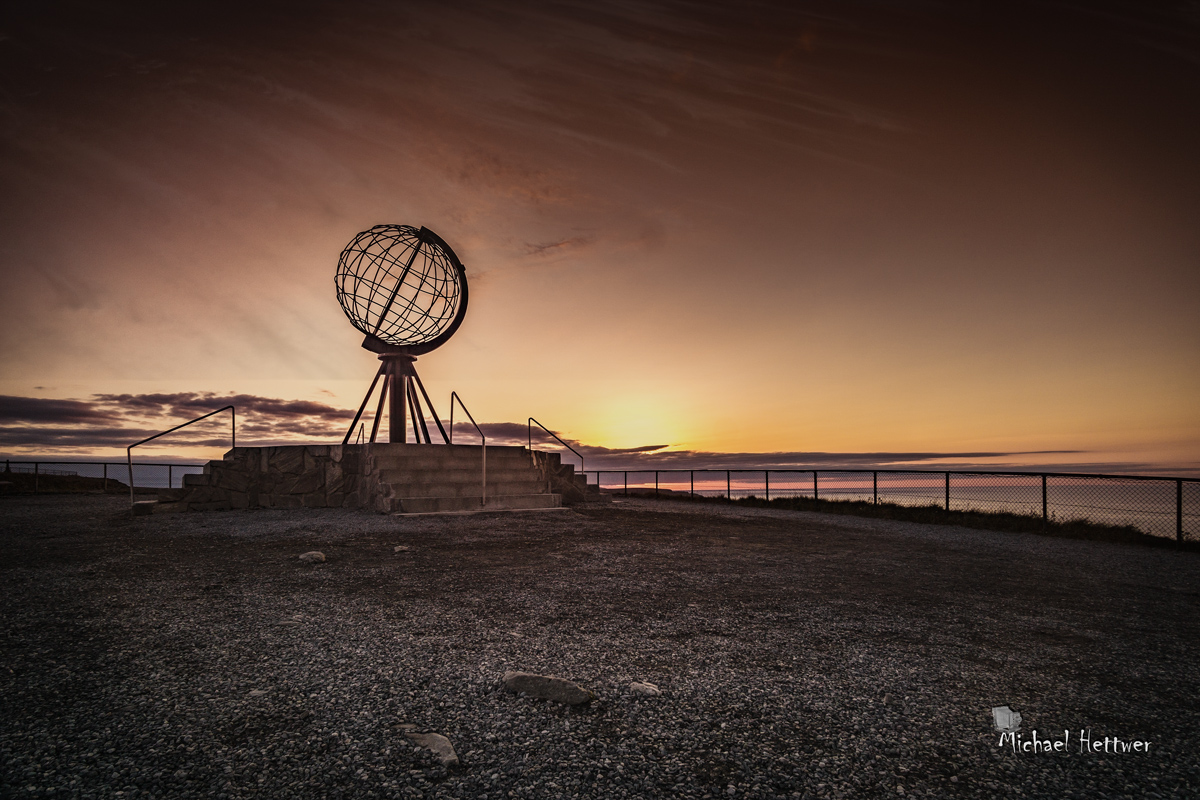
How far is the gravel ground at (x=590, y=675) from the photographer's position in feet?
7.02

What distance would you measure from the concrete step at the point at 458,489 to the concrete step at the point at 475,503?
0.64 ft

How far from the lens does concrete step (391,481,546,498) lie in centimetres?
1140

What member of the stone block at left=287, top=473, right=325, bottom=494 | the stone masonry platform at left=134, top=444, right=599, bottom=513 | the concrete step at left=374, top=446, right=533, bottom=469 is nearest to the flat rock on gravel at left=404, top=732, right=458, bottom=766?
the stone masonry platform at left=134, top=444, right=599, bottom=513

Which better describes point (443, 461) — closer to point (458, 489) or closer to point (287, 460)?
point (458, 489)

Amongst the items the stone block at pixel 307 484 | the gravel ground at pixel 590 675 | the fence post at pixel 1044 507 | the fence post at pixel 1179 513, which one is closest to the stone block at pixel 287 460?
the stone block at pixel 307 484

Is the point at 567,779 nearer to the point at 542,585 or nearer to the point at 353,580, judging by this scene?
the point at 542,585

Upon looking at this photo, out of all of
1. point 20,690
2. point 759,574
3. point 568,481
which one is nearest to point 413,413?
point 568,481

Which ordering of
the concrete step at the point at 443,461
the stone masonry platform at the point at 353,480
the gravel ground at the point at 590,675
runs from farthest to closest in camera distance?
the concrete step at the point at 443,461 → the stone masonry platform at the point at 353,480 → the gravel ground at the point at 590,675

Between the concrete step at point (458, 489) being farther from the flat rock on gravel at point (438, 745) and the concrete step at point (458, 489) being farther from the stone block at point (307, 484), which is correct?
the flat rock on gravel at point (438, 745)

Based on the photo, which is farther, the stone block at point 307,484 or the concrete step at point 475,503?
the stone block at point 307,484

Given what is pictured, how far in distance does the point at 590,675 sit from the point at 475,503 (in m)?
8.82

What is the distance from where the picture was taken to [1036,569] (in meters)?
6.48

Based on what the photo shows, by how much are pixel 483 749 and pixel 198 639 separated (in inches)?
95.0

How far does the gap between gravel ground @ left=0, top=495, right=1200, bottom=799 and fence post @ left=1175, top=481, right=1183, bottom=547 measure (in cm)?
330
